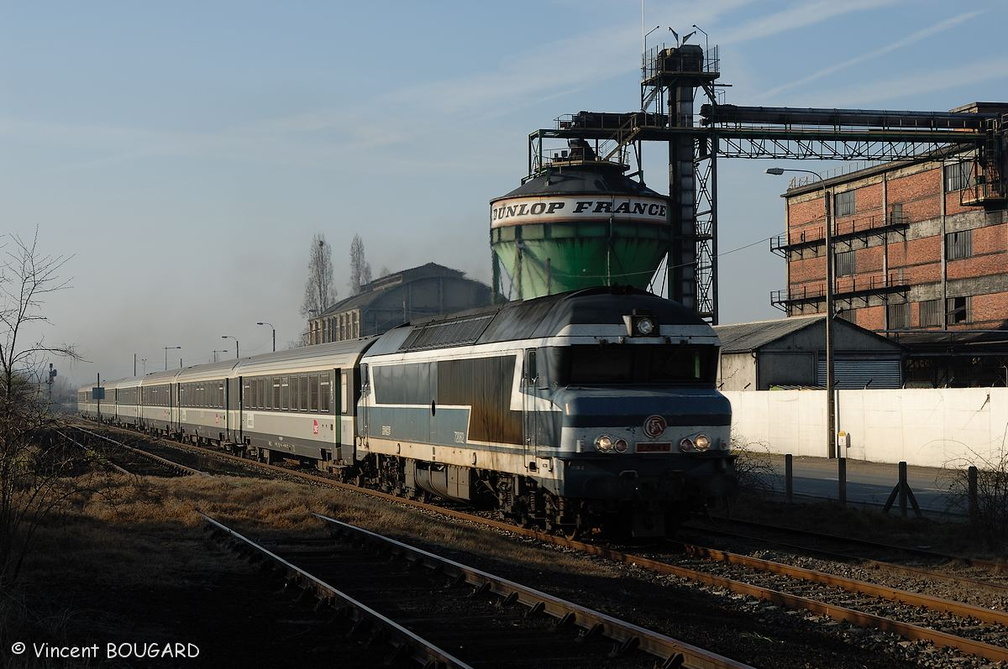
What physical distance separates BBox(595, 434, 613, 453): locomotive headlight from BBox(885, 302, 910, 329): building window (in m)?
59.5

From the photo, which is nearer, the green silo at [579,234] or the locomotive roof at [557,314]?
the locomotive roof at [557,314]

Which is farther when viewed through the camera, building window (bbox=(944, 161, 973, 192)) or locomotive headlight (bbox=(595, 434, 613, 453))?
building window (bbox=(944, 161, 973, 192))

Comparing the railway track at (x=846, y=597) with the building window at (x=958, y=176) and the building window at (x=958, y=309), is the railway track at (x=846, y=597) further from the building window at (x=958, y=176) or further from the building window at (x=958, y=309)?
the building window at (x=958, y=176)

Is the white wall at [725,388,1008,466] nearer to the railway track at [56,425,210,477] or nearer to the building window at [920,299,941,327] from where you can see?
the railway track at [56,425,210,477]

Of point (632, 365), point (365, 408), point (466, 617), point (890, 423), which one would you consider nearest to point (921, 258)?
point (890, 423)

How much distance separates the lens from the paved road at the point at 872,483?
843 inches

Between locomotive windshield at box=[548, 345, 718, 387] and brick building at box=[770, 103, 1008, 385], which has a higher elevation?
brick building at box=[770, 103, 1008, 385]

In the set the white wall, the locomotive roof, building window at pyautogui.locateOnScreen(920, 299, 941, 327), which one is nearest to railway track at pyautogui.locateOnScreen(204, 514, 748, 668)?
the locomotive roof

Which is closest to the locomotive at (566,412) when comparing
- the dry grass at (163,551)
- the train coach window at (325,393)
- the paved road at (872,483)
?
the dry grass at (163,551)

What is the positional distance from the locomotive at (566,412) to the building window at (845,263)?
5715 cm

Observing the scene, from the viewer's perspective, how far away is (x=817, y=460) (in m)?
36.0

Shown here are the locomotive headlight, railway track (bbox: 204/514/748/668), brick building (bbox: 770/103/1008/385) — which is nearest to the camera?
railway track (bbox: 204/514/748/668)

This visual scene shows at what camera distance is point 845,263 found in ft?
245

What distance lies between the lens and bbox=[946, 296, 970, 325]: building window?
64312mm
